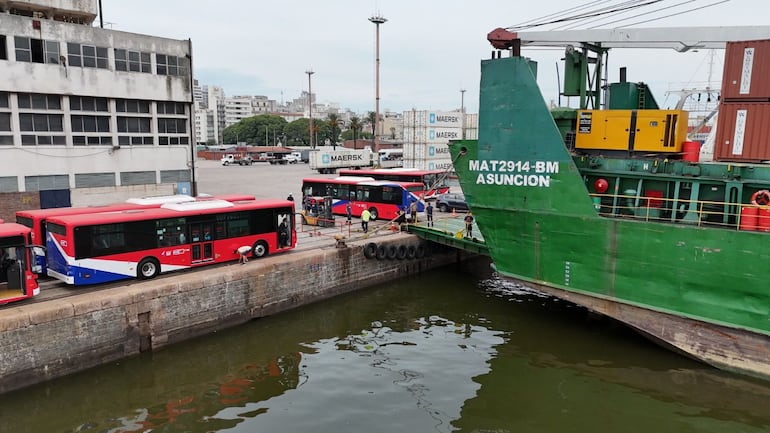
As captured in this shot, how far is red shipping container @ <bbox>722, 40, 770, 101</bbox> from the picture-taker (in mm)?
14586

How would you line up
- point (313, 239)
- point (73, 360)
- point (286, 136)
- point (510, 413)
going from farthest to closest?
point (286, 136) < point (313, 239) < point (73, 360) < point (510, 413)

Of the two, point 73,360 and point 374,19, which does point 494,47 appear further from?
point 374,19

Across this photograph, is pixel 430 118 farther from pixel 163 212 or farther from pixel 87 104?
pixel 163 212

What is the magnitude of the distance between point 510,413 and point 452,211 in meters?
20.6

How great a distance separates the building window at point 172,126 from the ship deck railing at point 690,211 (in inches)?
887

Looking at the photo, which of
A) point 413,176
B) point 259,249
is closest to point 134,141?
point 259,249

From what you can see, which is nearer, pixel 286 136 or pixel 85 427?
pixel 85 427

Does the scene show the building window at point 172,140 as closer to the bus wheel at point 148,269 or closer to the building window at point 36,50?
the building window at point 36,50

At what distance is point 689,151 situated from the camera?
16203 millimetres

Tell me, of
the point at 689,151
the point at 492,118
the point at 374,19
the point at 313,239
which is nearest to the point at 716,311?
the point at 689,151

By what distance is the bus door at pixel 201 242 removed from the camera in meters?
17.5

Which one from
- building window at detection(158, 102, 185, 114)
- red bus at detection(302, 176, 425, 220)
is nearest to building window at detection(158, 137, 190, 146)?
building window at detection(158, 102, 185, 114)

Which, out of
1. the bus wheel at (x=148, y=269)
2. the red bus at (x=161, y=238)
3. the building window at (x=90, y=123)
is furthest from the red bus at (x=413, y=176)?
the bus wheel at (x=148, y=269)

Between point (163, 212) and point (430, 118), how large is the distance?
3318cm
